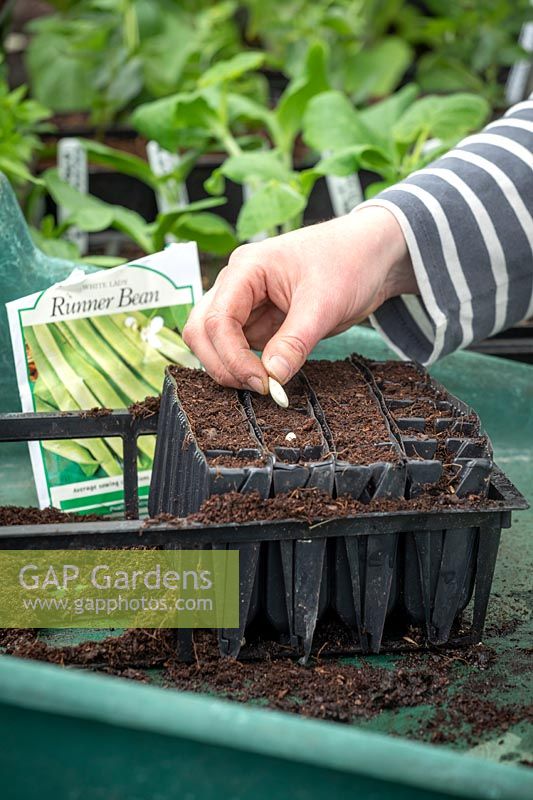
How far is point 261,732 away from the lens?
404mm

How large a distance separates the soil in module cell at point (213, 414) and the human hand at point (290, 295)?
0.06ft

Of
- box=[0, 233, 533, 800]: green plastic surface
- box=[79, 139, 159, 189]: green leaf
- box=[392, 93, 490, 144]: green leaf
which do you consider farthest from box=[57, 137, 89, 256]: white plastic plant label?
box=[0, 233, 533, 800]: green plastic surface

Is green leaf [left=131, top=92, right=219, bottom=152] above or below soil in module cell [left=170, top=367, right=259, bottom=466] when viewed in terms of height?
above

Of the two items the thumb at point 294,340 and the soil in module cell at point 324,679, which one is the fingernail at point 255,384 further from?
the soil in module cell at point 324,679

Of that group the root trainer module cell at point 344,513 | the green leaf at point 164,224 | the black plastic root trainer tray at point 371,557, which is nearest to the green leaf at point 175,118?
the green leaf at point 164,224

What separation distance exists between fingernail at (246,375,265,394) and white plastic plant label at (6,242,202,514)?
0.24 metres

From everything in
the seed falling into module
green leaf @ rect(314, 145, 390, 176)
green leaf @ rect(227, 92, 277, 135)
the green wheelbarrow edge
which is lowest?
the seed falling into module

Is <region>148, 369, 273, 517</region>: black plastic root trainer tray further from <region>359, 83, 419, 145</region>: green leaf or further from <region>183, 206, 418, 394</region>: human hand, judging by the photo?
<region>359, 83, 419, 145</region>: green leaf

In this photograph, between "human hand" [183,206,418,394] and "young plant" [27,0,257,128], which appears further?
"young plant" [27,0,257,128]

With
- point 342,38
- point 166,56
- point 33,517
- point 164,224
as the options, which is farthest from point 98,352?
point 342,38

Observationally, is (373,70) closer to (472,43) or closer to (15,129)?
(472,43)

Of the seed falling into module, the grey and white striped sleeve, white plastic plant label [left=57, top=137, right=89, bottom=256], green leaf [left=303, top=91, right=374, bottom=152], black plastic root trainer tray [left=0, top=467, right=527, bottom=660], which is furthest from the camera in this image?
white plastic plant label [left=57, top=137, right=89, bottom=256]

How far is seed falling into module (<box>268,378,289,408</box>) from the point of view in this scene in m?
0.84

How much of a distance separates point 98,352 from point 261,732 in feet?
2.31
